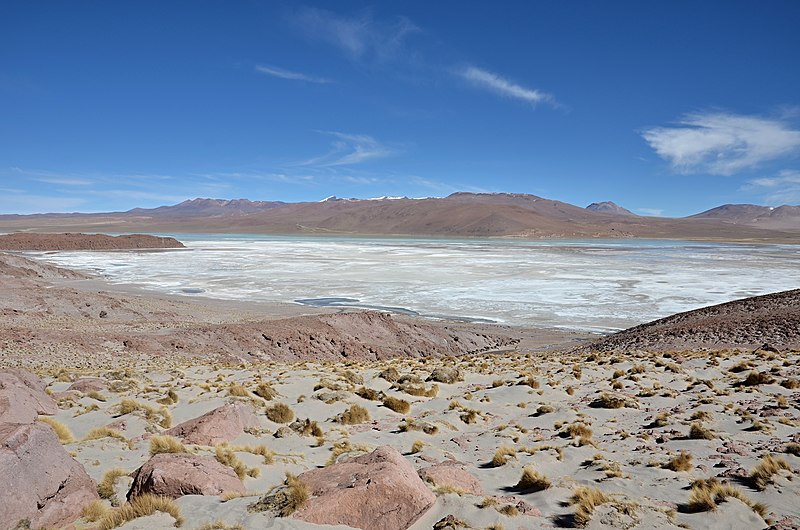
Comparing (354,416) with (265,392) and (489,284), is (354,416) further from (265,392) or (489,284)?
(489,284)

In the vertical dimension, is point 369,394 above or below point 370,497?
below

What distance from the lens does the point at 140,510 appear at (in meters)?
4.09

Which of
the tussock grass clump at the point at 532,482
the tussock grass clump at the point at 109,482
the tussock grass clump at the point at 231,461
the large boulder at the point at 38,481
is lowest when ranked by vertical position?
the tussock grass clump at the point at 532,482

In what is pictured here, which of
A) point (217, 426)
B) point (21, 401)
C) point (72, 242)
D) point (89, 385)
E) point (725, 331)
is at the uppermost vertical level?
point (72, 242)

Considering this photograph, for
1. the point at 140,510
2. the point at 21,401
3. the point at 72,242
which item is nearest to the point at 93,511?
the point at 140,510

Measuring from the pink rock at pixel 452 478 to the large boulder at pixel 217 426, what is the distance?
106 inches

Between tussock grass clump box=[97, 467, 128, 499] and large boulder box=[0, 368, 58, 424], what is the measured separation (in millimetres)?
1173

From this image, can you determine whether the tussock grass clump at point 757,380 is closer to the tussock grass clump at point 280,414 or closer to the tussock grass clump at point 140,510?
the tussock grass clump at point 280,414

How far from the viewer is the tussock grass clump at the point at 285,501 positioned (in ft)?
13.7

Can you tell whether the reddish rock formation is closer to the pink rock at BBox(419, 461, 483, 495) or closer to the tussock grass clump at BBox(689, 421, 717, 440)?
the pink rock at BBox(419, 461, 483, 495)

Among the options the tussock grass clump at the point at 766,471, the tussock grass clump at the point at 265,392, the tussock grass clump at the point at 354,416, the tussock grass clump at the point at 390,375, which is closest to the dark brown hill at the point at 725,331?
the tussock grass clump at the point at 390,375

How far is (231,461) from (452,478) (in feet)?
7.39

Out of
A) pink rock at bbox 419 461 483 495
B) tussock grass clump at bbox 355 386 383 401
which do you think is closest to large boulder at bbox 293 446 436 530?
pink rock at bbox 419 461 483 495

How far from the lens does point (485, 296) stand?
2972 centimetres
